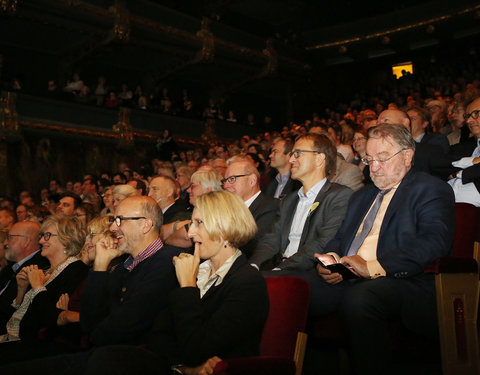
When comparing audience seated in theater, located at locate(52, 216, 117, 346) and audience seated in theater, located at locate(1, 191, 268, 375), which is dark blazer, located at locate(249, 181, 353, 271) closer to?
audience seated in theater, located at locate(1, 191, 268, 375)

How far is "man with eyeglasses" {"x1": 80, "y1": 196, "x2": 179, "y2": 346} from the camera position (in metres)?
2.16

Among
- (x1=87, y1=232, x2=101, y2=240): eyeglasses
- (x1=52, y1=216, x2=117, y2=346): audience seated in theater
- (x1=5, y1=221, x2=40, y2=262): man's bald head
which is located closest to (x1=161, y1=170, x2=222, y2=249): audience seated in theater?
A: (x1=52, y1=216, x2=117, y2=346): audience seated in theater

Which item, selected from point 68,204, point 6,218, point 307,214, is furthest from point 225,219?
point 6,218

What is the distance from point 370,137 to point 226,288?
1.17m

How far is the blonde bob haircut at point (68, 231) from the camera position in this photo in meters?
3.32

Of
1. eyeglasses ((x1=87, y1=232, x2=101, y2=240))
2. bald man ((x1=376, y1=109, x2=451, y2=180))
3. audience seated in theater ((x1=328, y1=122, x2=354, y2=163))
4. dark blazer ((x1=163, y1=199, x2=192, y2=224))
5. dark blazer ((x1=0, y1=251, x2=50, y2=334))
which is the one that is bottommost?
dark blazer ((x1=0, y1=251, x2=50, y2=334))

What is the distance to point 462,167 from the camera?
333 cm

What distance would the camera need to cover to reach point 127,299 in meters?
2.23

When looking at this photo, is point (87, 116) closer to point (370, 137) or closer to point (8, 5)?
point (8, 5)

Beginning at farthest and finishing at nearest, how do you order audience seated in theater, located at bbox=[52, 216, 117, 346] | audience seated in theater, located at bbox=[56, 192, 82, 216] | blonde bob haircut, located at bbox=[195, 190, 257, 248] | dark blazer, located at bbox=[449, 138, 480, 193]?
audience seated in theater, located at bbox=[56, 192, 82, 216] < dark blazer, located at bbox=[449, 138, 480, 193] < audience seated in theater, located at bbox=[52, 216, 117, 346] < blonde bob haircut, located at bbox=[195, 190, 257, 248]

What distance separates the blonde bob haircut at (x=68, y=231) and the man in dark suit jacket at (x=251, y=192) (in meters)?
1.04

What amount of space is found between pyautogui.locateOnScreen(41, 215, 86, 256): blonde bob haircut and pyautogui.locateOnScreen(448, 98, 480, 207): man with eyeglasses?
2.40m

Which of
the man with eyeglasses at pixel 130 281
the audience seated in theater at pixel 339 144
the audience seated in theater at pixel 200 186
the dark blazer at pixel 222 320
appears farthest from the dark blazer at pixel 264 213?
the audience seated in theater at pixel 339 144

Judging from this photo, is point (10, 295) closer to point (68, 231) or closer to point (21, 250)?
point (21, 250)
